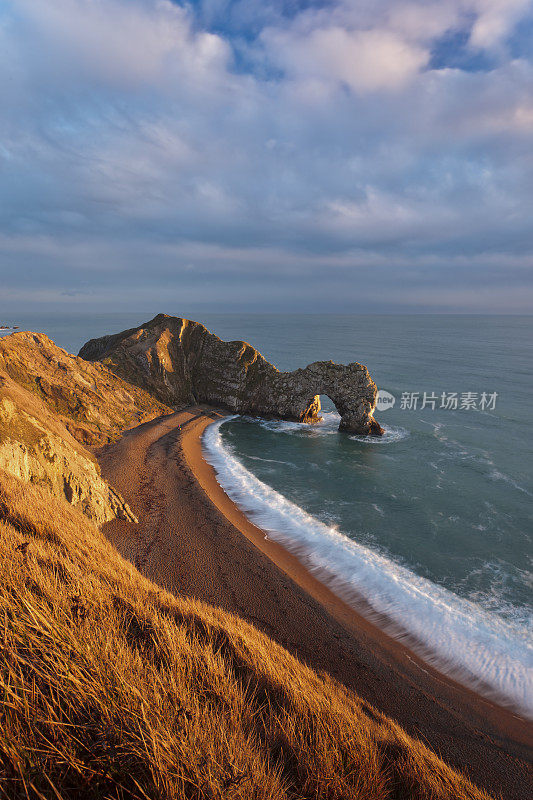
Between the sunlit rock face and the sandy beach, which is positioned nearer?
the sandy beach

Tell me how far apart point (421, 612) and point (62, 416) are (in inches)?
1176

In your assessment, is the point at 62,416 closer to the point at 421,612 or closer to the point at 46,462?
the point at 46,462

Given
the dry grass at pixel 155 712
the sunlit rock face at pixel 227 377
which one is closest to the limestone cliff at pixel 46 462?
the dry grass at pixel 155 712

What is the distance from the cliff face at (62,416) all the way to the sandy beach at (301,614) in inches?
114

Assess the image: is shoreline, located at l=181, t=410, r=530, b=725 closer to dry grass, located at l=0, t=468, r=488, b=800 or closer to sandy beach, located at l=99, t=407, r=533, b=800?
sandy beach, located at l=99, t=407, r=533, b=800

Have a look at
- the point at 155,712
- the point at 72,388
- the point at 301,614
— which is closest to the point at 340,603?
the point at 301,614

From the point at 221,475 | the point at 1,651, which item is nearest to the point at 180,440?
the point at 221,475

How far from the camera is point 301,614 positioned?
1302 centimetres

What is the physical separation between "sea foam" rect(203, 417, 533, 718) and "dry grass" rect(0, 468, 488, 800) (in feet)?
28.7

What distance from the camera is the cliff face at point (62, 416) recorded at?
1377cm

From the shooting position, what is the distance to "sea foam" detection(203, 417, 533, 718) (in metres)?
11.8

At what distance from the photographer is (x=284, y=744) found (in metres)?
4.11

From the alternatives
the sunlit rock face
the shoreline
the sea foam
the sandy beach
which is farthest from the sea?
the sunlit rock face

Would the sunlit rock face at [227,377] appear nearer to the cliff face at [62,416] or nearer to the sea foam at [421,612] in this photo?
the cliff face at [62,416]
